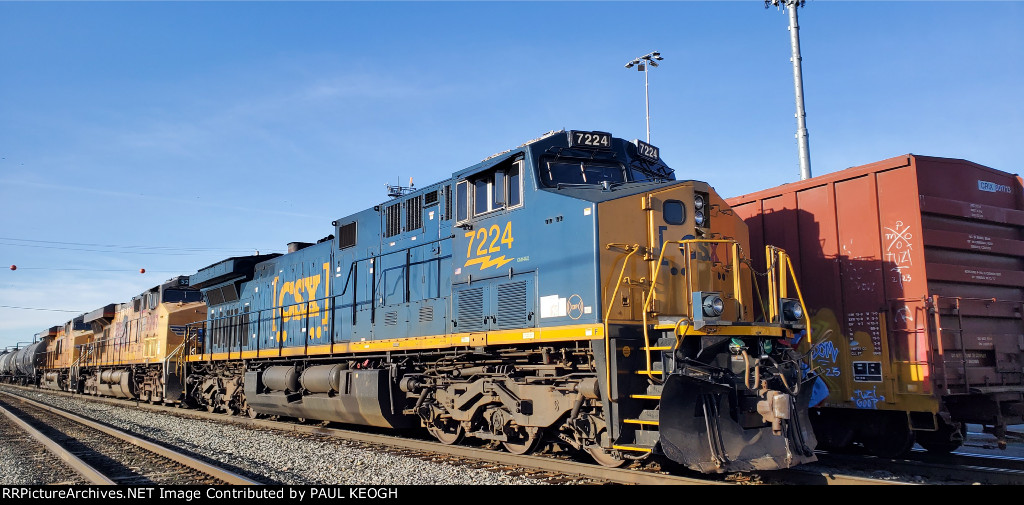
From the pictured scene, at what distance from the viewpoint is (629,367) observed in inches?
274

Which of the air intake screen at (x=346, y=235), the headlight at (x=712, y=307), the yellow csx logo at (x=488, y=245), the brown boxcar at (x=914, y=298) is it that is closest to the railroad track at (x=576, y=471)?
the brown boxcar at (x=914, y=298)

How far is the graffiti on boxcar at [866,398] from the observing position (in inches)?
324

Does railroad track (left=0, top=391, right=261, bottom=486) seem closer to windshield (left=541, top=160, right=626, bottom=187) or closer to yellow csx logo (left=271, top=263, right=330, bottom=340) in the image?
yellow csx logo (left=271, top=263, right=330, bottom=340)

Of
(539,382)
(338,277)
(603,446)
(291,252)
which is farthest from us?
(291,252)

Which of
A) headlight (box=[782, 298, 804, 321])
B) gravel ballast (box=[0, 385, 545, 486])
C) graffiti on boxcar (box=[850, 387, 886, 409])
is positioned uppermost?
headlight (box=[782, 298, 804, 321])

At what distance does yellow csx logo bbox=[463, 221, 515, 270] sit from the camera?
8289mm

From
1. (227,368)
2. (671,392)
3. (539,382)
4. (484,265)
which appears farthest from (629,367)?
(227,368)

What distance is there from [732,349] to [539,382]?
2231 millimetres

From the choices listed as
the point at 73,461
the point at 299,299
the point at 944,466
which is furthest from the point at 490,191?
the point at 299,299

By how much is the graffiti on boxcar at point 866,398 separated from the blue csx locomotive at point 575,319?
1.44 metres

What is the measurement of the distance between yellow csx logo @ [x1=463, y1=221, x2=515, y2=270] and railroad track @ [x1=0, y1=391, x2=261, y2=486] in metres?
3.52

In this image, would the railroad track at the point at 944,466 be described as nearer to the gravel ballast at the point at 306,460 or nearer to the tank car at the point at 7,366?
the gravel ballast at the point at 306,460

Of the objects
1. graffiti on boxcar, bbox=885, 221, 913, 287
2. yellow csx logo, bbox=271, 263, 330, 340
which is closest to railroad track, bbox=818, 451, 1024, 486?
graffiti on boxcar, bbox=885, 221, 913, 287
